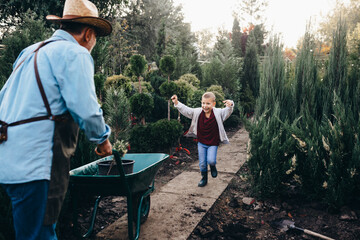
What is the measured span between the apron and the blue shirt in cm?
2

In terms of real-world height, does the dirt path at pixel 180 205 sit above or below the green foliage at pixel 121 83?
below

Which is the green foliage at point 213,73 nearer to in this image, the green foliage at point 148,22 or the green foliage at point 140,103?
the green foliage at point 140,103

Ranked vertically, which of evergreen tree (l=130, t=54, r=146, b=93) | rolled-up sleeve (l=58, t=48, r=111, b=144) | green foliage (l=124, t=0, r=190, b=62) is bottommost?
rolled-up sleeve (l=58, t=48, r=111, b=144)

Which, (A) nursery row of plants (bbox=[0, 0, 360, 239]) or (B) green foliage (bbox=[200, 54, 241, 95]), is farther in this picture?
(B) green foliage (bbox=[200, 54, 241, 95])

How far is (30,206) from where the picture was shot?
169 cm

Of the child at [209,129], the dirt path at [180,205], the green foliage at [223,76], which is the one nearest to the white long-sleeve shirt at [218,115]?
the child at [209,129]

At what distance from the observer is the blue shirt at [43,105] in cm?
165

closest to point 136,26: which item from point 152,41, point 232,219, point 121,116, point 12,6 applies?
point 152,41

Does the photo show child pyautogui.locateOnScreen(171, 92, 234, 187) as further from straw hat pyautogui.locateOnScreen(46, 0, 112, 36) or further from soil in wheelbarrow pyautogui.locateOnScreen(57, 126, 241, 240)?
straw hat pyautogui.locateOnScreen(46, 0, 112, 36)

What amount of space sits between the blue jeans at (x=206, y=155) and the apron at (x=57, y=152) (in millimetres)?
2920

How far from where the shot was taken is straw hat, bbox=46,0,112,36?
195 cm

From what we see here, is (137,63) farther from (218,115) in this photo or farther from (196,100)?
(196,100)

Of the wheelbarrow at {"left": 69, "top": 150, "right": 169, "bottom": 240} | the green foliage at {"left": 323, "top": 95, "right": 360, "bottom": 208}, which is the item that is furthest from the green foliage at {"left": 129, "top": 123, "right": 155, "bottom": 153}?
the green foliage at {"left": 323, "top": 95, "right": 360, "bottom": 208}

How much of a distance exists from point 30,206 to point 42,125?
1.55ft
